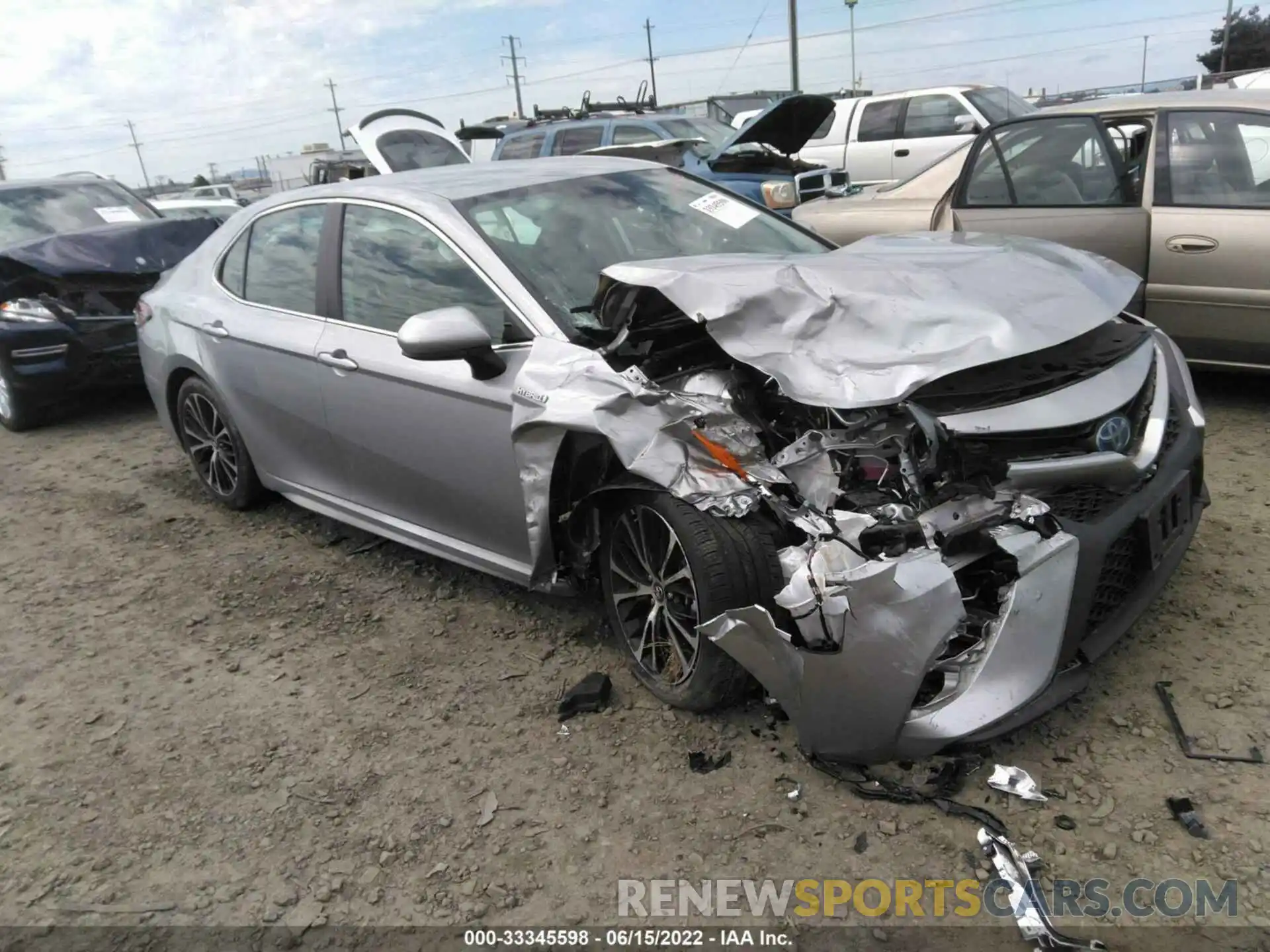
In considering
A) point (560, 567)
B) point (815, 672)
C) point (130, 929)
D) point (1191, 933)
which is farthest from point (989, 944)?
point (130, 929)

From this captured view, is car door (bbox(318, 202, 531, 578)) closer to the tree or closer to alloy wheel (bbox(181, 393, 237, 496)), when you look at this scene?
alloy wheel (bbox(181, 393, 237, 496))

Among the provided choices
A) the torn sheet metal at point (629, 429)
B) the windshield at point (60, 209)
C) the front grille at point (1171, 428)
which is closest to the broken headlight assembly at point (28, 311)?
the windshield at point (60, 209)

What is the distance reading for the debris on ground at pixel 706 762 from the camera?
2.65m

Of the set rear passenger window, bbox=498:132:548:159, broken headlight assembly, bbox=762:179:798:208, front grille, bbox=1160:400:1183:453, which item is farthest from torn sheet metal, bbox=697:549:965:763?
rear passenger window, bbox=498:132:548:159

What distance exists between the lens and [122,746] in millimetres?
3062

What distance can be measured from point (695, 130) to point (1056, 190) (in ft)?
23.5

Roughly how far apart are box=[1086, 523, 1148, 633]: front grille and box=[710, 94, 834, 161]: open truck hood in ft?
17.2

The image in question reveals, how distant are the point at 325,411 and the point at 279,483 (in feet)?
2.48

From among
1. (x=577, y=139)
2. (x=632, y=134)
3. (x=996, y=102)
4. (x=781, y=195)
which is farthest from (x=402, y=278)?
(x=996, y=102)

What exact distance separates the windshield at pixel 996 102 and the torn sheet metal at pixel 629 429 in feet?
33.1

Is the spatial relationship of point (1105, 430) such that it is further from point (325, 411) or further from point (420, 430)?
point (325, 411)

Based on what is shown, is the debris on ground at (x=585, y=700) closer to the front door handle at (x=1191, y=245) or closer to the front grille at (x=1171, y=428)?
the front grille at (x=1171, y=428)

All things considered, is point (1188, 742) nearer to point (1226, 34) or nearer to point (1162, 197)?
point (1162, 197)

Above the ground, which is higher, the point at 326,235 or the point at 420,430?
the point at 326,235
